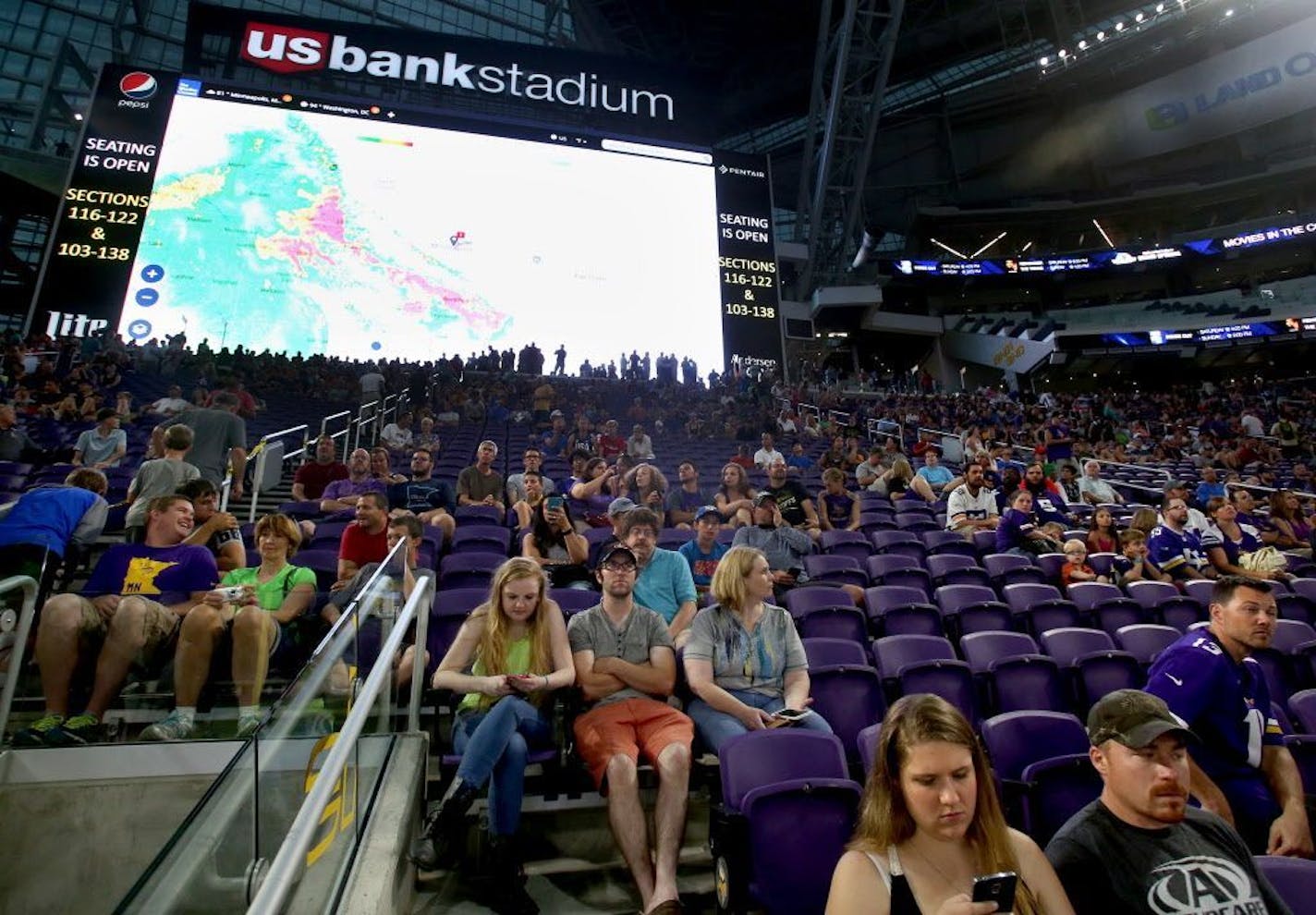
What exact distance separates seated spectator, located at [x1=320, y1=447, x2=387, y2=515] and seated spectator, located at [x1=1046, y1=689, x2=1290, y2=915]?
524 centimetres

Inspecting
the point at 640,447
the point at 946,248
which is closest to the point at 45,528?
the point at 640,447

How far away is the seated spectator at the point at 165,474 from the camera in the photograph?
14.3 ft

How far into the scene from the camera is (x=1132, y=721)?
180 cm

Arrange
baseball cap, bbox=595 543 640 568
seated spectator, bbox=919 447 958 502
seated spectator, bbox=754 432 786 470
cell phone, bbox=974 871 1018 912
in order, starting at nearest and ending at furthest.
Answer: cell phone, bbox=974 871 1018 912 < baseball cap, bbox=595 543 640 568 < seated spectator, bbox=754 432 786 470 < seated spectator, bbox=919 447 958 502

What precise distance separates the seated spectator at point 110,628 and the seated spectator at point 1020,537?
6252 millimetres

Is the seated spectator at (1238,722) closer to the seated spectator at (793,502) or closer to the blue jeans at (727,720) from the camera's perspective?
the blue jeans at (727,720)

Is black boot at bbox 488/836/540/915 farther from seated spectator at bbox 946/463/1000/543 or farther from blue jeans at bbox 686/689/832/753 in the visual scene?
seated spectator at bbox 946/463/1000/543

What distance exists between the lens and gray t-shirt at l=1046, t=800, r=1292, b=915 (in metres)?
1.62

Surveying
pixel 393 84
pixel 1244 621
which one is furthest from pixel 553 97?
pixel 1244 621

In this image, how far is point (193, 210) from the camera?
13.9 meters

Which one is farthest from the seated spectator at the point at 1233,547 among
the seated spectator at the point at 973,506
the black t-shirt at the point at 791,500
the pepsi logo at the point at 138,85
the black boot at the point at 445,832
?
the pepsi logo at the point at 138,85

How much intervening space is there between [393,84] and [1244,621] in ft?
70.9

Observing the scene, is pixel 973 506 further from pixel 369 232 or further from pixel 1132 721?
pixel 369 232

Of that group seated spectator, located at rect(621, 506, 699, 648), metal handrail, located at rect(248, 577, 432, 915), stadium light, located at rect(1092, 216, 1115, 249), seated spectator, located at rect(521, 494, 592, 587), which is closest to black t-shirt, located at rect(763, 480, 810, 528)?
seated spectator, located at rect(521, 494, 592, 587)
